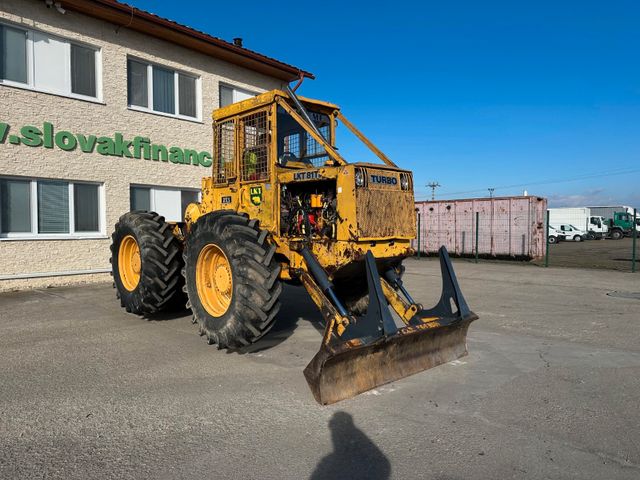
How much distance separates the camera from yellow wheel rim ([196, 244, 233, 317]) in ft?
18.9

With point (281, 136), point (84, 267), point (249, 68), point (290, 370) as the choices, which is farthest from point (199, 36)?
point (290, 370)

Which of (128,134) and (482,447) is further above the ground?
(128,134)

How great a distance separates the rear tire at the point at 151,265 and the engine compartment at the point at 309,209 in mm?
2054

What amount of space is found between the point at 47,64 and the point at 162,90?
2878 millimetres

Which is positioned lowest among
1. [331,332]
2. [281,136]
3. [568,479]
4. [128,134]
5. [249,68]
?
[568,479]

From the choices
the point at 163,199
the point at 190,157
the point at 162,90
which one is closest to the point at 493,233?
the point at 190,157

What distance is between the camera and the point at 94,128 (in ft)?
36.5

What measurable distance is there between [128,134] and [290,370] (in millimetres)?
9014

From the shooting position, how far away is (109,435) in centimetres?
353

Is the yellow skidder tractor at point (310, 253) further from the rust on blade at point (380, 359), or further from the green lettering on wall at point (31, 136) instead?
the green lettering on wall at point (31, 136)

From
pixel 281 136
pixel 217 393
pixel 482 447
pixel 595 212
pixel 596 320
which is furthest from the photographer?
pixel 595 212

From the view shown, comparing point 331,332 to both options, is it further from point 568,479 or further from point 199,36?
point 199,36

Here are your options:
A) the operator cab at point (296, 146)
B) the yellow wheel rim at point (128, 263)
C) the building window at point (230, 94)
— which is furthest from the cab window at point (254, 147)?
the building window at point (230, 94)

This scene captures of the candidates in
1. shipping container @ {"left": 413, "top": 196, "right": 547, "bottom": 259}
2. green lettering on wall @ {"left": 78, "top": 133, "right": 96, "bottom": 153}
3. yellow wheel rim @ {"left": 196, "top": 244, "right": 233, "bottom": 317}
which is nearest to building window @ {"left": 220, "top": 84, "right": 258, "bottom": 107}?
green lettering on wall @ {"left": 78, "top": 133, "right": 96, "bottom": 153}
